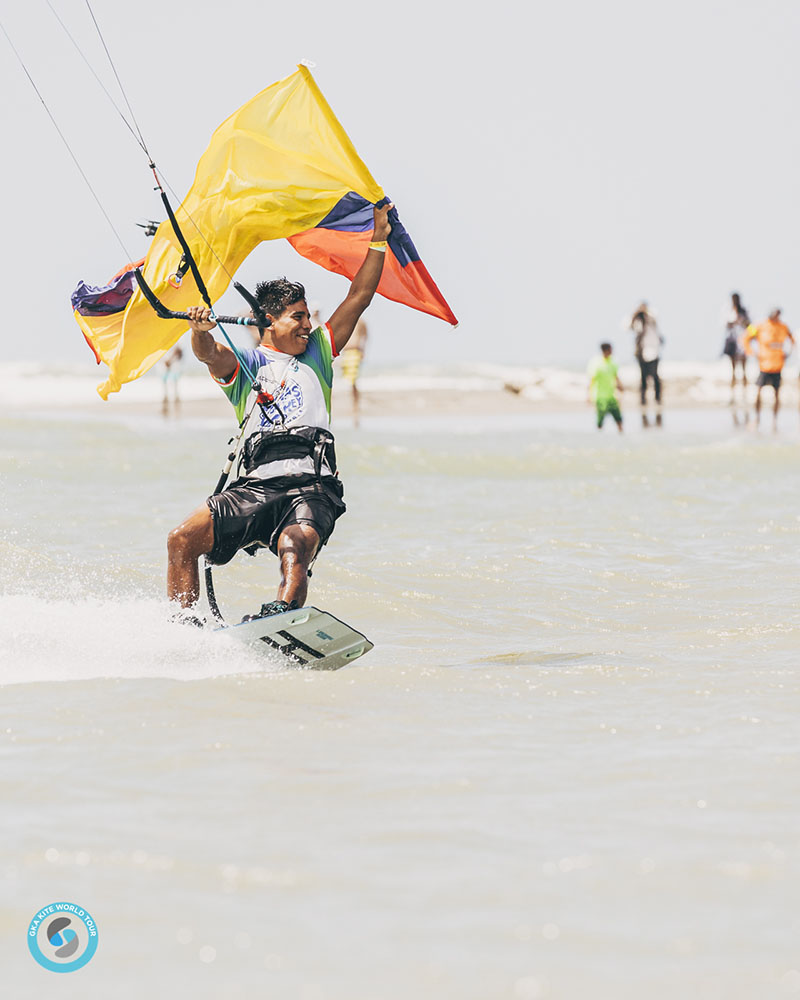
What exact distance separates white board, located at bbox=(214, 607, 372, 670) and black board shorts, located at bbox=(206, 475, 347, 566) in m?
0.42

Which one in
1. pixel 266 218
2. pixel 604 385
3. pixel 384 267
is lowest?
pixel 604 385

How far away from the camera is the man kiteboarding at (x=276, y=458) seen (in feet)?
19.7

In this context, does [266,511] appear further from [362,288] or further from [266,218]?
[266,218]

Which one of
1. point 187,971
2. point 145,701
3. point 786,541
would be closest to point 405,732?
point 145,701

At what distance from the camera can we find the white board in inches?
227

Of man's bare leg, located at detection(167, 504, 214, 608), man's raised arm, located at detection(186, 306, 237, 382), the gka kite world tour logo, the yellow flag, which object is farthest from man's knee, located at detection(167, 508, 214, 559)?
the gka kite world tour logo

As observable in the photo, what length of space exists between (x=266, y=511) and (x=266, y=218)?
1.98 meters

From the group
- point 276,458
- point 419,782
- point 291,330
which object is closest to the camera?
point 419,782

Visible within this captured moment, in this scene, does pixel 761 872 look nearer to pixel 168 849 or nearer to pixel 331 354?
pixel 168 849

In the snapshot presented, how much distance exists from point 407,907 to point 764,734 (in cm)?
206

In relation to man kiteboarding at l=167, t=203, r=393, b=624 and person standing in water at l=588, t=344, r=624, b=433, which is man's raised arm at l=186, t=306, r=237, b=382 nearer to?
man kiteboarding at l=167, t=203, r=393, b=624

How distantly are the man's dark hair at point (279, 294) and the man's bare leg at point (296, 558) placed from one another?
3.60ft

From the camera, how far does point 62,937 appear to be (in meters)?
3.21

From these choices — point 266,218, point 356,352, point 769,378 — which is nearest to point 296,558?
point 266,218
